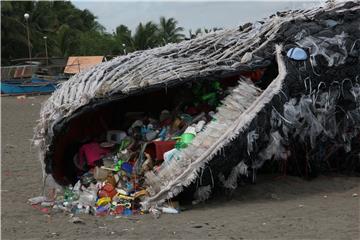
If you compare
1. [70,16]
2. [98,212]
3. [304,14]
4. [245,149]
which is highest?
[70,16]

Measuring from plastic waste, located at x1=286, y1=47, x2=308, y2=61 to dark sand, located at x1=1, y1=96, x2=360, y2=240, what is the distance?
1.68m

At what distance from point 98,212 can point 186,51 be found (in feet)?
9.53

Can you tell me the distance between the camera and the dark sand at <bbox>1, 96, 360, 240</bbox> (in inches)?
218

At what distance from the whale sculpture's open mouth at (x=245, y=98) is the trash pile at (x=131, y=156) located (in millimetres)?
187

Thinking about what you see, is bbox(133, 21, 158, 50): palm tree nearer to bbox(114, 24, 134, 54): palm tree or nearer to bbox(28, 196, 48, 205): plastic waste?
bbox(114, 24, 134, 54): palm tree

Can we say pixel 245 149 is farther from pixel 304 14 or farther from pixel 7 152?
pixel 7 152

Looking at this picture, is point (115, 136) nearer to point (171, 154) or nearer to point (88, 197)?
point (88, 197)

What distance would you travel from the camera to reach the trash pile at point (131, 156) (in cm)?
692

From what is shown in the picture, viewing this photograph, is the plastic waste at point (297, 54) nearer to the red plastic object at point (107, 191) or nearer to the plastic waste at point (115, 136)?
the plastic waste at point (115, 136)

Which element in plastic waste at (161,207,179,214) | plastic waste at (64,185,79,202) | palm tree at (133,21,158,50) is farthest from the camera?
palm tree at (133,21,158,50)

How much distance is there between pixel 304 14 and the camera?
27.6 ft

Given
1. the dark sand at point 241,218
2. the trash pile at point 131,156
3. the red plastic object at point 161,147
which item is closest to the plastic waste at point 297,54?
the trash pile at point 131,156

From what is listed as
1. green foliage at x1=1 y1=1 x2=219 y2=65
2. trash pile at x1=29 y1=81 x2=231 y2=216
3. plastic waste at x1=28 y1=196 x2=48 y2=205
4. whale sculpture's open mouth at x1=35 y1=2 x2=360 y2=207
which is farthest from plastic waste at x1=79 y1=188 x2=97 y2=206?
green foliage at x1=1 y1=1 x2=219 y2=65

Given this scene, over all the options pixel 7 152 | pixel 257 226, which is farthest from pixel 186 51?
pixel 7 152
